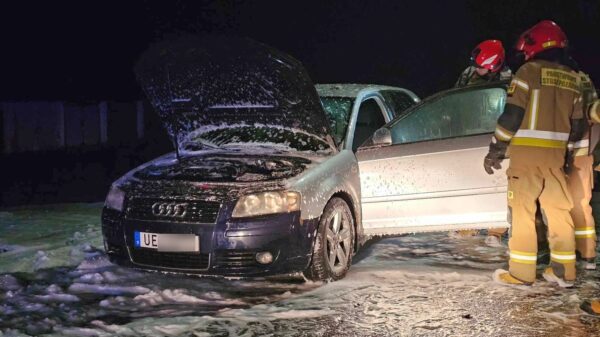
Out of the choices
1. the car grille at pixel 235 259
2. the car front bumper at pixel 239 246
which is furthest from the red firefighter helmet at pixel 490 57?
the car grille at pixel 235 259

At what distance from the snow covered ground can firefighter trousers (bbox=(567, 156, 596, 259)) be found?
24 cm

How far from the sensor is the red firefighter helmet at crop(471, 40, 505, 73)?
6910mm

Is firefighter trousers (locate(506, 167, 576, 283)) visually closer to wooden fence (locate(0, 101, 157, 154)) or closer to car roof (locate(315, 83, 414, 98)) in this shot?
car roof (locate(315, 83, 414, 98))

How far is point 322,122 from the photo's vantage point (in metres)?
5.64

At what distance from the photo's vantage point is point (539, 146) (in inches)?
195

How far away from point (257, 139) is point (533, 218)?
7.46 feet

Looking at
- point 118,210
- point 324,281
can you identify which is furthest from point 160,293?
point 324,281

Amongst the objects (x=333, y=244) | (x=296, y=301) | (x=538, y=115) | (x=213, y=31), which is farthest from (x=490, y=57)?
(x=213, y=31)

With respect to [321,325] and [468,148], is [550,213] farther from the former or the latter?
[321,325]

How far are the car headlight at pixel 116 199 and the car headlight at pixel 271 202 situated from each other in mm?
967

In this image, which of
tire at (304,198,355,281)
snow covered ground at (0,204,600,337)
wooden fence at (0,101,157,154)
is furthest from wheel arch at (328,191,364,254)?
wooden fence at (0,101,157,154)

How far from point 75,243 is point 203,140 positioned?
1.69 metres

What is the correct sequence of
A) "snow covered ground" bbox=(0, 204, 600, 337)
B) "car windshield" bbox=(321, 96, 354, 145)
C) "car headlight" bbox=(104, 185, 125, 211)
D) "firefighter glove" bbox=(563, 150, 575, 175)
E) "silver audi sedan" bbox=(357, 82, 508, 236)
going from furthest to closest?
"car windshield" bbox=(321, 96, 354, 145), "silver audi sedan" bbox=(357, 82, 508, 236), "firefighter glove" bbox=(563, 150, 575, 175), "car headlight" bbox=(104, 185, 125, 211), "snow covered ground" bbox=(0, 204, 600, 337)

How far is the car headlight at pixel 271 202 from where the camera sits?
16.1ft
